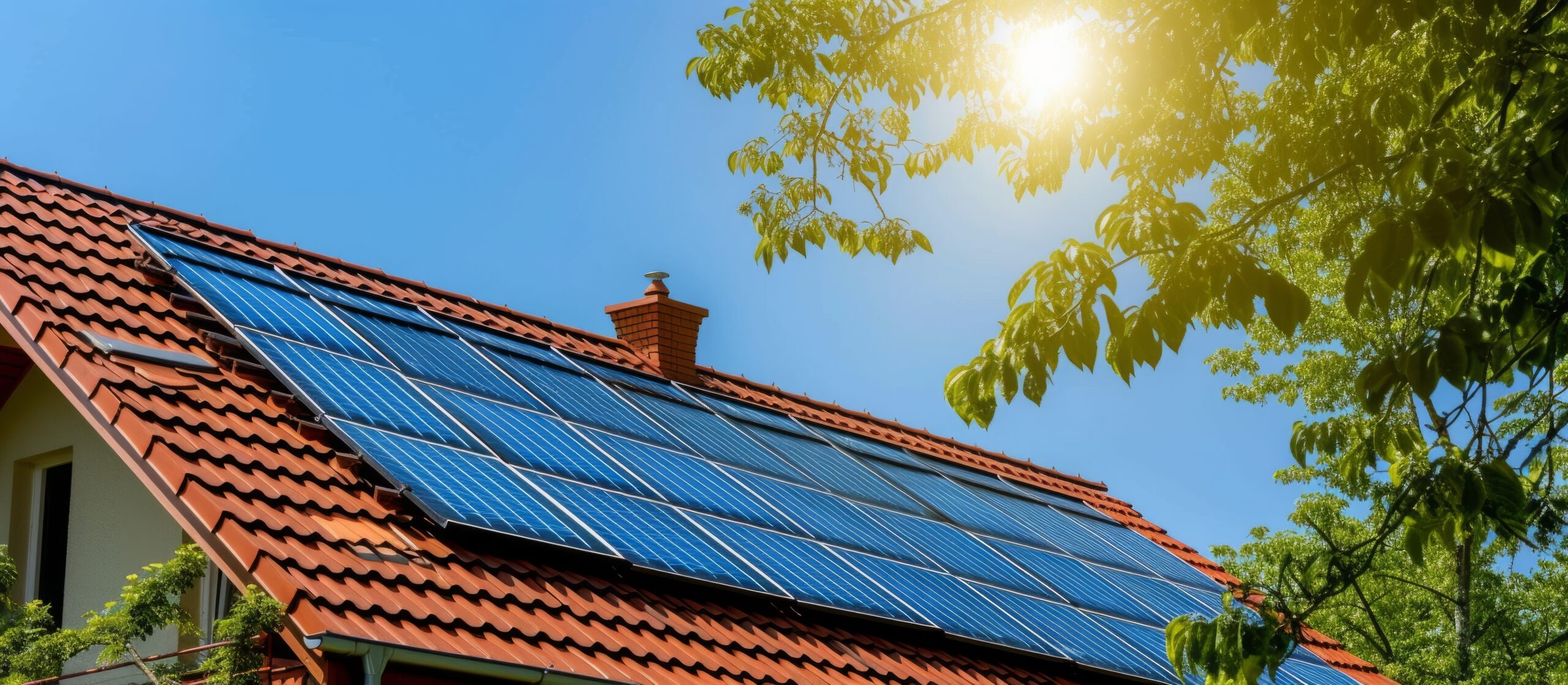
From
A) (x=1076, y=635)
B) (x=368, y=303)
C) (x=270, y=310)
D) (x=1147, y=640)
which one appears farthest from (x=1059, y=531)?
(x=270, y=310)

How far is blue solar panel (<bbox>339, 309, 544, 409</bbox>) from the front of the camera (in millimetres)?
10391

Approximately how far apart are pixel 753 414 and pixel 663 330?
1.31 metres

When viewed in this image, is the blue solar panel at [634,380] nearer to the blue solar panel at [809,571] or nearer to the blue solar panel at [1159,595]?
the blue solar panel at [809,571]

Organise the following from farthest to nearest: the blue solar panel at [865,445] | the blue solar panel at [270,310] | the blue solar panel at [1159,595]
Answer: the blue solar panel at [865,445], the blue solar panel at [1159,595], the blue solar panel at [270,310]

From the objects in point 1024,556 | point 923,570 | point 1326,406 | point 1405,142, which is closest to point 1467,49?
point 1405,142

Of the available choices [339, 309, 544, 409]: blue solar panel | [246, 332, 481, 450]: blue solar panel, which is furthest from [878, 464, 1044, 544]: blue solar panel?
[246, 332, 481, 450]: blue solar panel

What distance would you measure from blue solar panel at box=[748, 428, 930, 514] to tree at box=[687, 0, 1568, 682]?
8.99ft

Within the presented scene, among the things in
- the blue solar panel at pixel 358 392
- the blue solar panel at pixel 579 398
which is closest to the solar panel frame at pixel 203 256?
the blue solar panel at pixel 358 392

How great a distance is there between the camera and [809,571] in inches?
396

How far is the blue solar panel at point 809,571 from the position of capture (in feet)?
32.0

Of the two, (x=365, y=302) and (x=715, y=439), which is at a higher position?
(x=365, y=302)

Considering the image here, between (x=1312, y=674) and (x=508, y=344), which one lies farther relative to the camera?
(x=1312, y=674)

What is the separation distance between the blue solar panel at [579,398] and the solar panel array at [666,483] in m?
0.03

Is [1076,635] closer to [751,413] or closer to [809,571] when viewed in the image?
[809,571]
